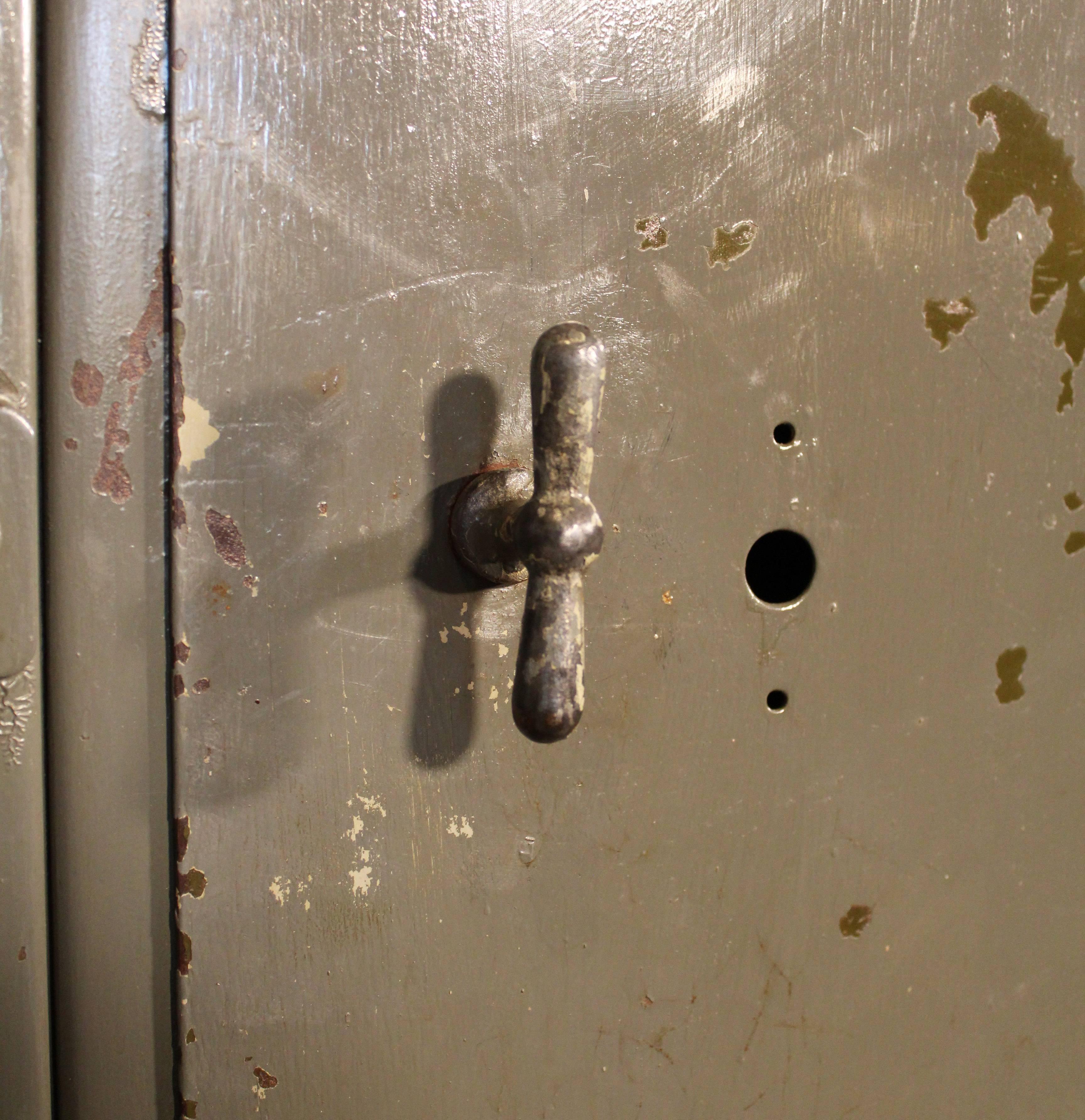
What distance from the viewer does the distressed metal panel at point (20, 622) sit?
1.06ft

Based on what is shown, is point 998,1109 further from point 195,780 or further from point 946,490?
point 195,780

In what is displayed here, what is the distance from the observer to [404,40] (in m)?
0.35

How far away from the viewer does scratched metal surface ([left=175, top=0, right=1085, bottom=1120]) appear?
0.35m

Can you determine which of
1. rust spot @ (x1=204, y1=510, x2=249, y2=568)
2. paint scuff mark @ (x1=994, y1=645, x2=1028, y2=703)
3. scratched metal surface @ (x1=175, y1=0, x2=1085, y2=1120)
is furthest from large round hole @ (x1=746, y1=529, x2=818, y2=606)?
rust spot @ (x1=204, y1=510, x2=249, y2=568)

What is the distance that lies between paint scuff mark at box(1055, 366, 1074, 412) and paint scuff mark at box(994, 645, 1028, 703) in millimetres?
127

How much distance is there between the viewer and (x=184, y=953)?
364 millimetres

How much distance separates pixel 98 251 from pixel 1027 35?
0.44m

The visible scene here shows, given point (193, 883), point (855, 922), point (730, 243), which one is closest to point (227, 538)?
point (193, 883)

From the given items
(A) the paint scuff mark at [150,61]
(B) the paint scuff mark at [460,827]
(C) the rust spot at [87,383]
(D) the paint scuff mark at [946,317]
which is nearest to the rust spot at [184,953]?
(B) the paint scuff mark at [460,827]

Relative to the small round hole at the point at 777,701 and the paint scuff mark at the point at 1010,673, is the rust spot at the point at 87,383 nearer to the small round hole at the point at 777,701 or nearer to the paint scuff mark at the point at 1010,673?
the small round hole at the point at 777,701

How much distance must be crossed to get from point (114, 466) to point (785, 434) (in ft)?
0.98

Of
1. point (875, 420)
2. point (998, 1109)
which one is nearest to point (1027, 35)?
point (875, 420)

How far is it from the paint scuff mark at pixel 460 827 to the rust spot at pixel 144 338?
23 centimetres

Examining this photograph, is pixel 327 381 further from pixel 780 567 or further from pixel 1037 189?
pixel 1037 189
